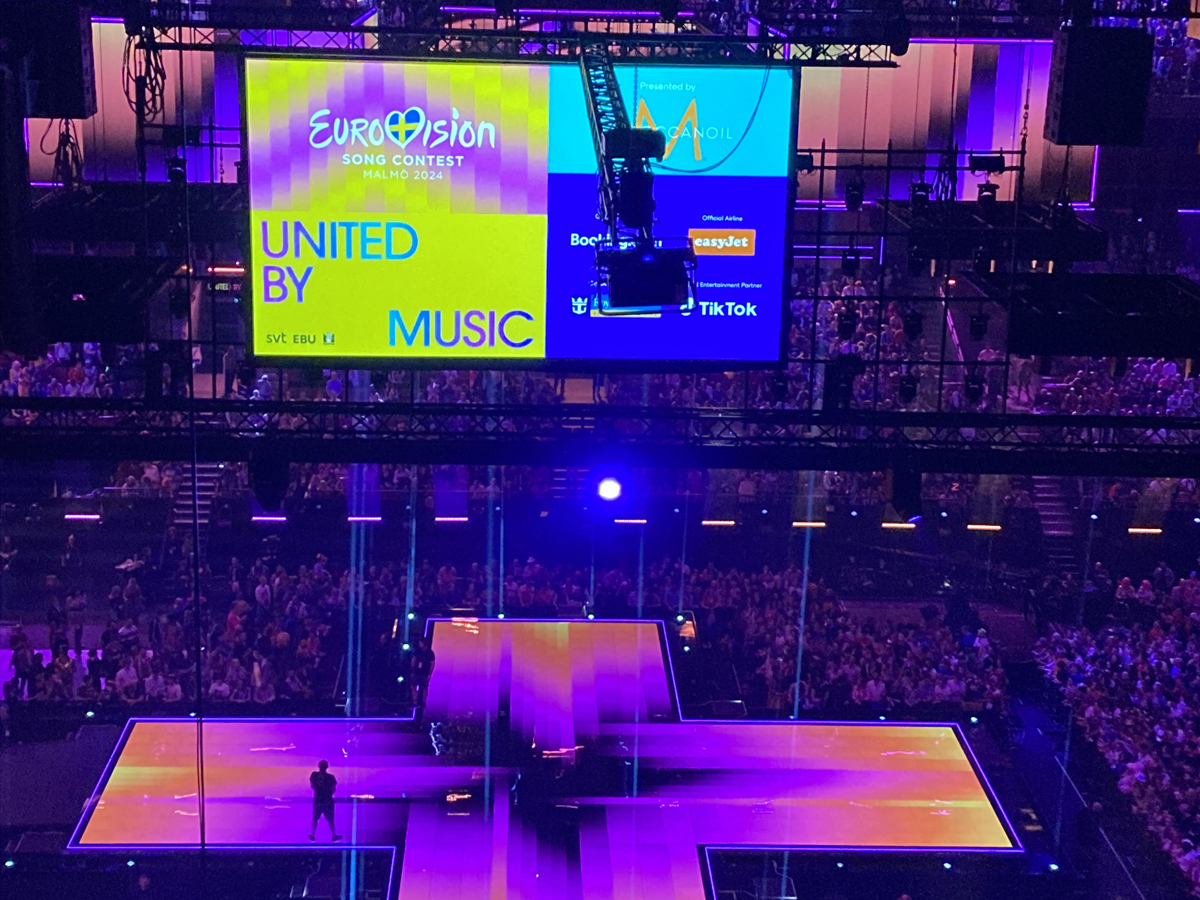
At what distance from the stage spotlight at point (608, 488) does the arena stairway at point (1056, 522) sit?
7143 millimetres

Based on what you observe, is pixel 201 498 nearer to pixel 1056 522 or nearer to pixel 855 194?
pixel 855 194

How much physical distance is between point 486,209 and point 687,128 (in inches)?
50.0

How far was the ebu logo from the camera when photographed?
879 centimetres

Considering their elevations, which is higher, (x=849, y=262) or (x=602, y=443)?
(x=849, y=262)

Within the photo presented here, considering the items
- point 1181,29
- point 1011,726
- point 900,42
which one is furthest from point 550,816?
point 1181,29

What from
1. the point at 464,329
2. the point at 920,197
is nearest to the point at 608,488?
the point at 464,329

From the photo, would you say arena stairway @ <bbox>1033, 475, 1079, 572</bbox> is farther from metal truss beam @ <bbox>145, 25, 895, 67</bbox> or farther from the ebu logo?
the ebu logo

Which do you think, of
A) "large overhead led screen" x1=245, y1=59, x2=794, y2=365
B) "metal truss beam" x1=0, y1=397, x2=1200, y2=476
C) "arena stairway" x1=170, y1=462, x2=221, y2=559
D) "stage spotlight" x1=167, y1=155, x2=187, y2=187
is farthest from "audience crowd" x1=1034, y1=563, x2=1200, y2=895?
"stage spotlight" x1=167, y1=155, x2=187, y2=187

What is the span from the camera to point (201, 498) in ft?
51.4

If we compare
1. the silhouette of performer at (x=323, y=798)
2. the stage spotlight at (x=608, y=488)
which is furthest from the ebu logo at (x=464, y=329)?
the silhouette of performer at (x=323, y=798)

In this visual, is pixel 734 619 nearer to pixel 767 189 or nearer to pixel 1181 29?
pixel 767 189

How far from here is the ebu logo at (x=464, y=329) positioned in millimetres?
8789

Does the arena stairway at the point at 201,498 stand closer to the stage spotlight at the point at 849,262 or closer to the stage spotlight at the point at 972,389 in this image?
the stage spotlight at the point at 849,262

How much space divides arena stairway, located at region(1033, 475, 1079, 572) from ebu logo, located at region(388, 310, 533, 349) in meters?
8.48
